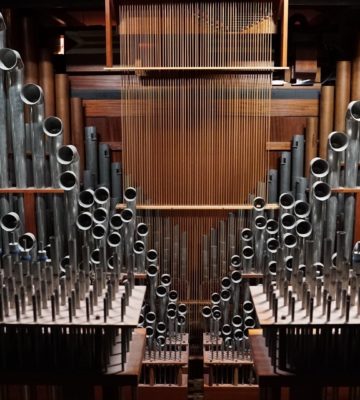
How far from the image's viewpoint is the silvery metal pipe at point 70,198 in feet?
9.39

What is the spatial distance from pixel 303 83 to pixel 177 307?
6.90ft

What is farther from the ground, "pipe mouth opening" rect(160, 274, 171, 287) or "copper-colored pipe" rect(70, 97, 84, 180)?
"copper-colored pipe" rect(70, 97, 84, 180)

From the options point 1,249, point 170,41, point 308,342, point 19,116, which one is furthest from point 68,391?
point 170,41

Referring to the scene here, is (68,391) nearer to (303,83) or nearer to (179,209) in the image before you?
(179,209)

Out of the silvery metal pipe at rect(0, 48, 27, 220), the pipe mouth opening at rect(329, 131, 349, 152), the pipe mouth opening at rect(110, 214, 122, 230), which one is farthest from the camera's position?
the pipe mouth opening at rect(110, 214, 122, 230)

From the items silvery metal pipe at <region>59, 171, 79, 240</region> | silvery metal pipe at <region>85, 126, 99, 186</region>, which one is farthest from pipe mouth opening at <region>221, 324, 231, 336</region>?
silvery metal pipe at <region>59, 171, 79, 240</region>

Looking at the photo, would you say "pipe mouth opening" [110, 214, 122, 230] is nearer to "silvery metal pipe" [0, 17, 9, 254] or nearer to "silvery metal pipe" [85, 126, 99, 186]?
"silvery metal pipe" [85, 126, 99, 186]

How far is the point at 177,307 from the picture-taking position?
429 centimetres

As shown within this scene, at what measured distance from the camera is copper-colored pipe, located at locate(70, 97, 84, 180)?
435 centimetres

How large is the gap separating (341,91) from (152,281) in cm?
209

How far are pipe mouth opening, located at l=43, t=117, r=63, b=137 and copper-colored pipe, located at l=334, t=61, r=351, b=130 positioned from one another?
7.55 feet

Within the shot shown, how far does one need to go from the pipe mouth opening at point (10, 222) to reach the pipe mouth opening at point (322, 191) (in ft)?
5.18

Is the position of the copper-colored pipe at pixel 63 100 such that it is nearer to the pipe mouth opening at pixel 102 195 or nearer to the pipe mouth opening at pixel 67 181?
the pipe mouth opening at pixel 102 195

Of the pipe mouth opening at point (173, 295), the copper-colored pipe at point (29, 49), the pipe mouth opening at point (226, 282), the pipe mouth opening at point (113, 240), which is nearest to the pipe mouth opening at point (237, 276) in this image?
the pipe mouth opening at point (226, 282)
